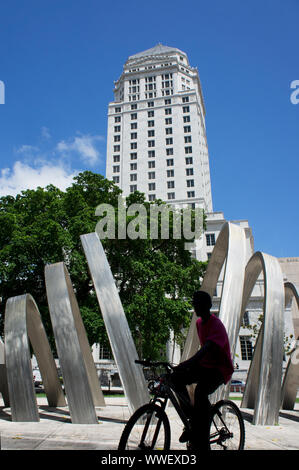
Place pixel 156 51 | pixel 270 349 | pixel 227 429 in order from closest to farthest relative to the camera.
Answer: pixel 227 429 → pixel 270 349 → pixel 156 51

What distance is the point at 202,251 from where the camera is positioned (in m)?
52.6

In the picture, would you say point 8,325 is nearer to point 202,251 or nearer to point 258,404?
point 258,404

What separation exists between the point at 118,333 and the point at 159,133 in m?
74.8

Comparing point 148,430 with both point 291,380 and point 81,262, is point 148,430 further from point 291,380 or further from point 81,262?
point 81,262

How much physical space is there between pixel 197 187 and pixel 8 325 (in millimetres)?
63423

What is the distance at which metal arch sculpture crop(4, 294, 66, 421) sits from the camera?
7.59 metres

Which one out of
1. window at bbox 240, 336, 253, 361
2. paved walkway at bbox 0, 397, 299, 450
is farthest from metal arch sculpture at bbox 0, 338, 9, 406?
window at bbox 240, 336, 253, 361


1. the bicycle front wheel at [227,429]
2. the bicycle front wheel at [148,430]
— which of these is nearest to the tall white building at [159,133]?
the bicycle front wheel at [227,429]

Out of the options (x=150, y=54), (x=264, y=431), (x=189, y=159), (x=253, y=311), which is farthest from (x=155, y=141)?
(x=264, y=431)

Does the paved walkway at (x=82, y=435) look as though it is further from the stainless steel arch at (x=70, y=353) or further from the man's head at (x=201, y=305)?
the man's head at (x=201, y=305)

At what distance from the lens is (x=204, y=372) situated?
395 centimetres

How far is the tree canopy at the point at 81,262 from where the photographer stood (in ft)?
63.2

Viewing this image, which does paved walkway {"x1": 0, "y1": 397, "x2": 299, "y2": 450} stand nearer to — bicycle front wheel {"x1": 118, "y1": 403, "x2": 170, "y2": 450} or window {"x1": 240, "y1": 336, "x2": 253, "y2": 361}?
bicycle front wheel {"x1": 118, "y1": 403, "x2": 170, "y2": 450}

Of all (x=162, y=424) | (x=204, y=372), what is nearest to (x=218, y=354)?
(x=204, y=372)
